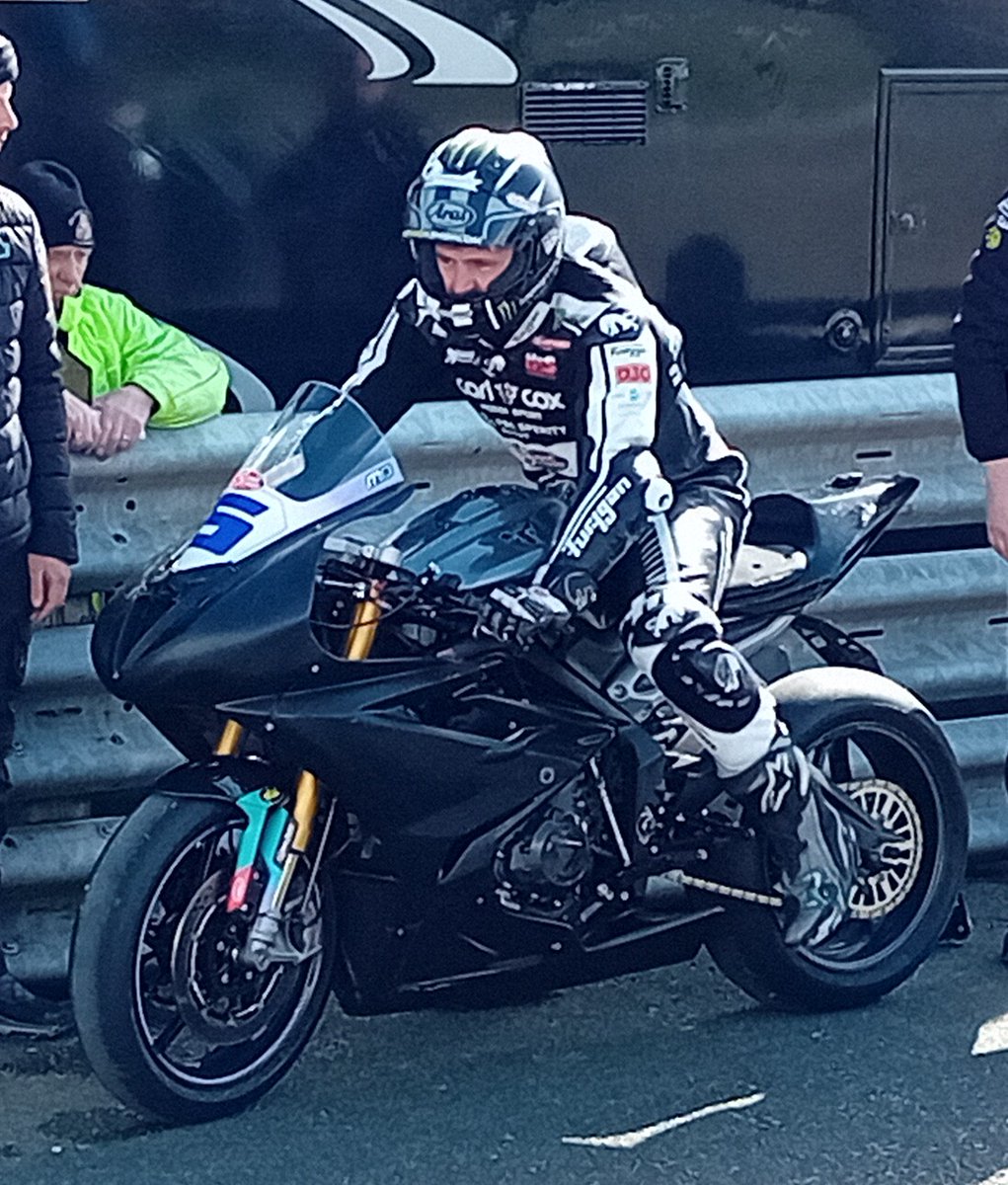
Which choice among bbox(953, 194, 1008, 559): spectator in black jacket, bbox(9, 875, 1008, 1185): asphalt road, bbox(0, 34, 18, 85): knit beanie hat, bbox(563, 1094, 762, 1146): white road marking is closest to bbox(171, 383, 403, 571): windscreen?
bbox(0, 34, 18, 85): knit beanie hat

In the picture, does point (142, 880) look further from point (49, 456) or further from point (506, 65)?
point (506, 65)

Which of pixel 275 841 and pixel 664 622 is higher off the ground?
pixel 664 622

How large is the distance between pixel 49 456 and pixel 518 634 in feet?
3.75

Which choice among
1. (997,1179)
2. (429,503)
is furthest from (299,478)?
(997,1179)

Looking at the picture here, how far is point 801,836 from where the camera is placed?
17.0 feet

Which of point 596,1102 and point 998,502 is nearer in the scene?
point 596,1102

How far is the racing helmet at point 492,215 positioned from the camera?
15.2 ft

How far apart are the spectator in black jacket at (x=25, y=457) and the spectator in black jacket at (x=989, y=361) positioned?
1951 millimetres

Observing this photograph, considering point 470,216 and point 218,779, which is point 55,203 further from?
point 218,779

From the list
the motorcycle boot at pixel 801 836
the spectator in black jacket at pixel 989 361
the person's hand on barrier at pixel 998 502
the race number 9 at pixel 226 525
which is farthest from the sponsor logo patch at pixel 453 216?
the person's hand on barrier at pixel 998 502

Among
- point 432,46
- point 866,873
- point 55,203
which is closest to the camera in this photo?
point 55,203

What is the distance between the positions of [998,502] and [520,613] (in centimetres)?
143

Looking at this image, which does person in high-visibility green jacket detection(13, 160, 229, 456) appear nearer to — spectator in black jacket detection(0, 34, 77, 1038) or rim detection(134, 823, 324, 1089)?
spectator in black jacket detection(0, 34, 77, 1038)

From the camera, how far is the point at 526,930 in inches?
195
